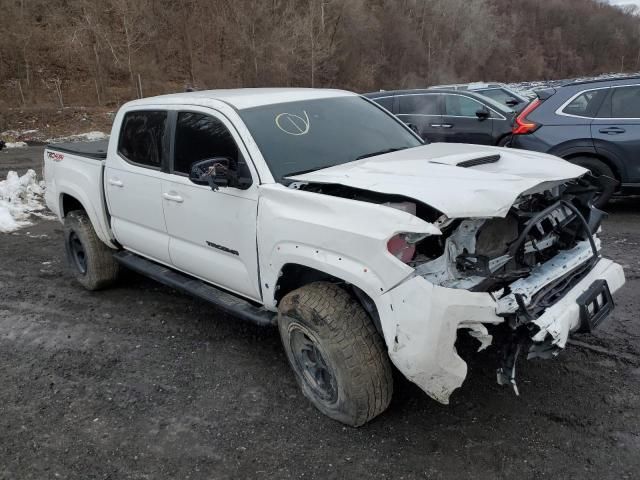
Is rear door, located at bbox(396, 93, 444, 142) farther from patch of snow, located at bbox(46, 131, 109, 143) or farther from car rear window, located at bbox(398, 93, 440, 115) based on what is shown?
patch of snow, located at bbox(46, 131, 109, 143)

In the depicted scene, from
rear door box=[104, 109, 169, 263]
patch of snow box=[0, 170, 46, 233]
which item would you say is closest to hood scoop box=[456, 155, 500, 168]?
rear door box=[104, 109, 169, 263]

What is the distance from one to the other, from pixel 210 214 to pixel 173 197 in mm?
451

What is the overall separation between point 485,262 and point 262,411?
1.58 metres

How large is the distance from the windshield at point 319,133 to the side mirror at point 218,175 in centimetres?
17

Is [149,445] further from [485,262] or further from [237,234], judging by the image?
[485,262]

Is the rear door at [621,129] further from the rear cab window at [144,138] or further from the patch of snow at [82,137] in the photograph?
the patch of snow at [82,137]

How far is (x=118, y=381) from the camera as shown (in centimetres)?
375

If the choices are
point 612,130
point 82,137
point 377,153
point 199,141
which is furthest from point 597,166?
point 82,137

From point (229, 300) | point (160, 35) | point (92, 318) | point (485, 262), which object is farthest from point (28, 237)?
point (160, 35)

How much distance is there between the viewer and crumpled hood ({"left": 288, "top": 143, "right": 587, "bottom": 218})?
267 centimetres

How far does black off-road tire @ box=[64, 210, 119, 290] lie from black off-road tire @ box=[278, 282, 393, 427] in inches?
106

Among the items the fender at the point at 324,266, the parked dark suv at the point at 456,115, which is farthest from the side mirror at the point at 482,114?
the fender at the point at 324,266

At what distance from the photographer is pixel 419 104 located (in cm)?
1015

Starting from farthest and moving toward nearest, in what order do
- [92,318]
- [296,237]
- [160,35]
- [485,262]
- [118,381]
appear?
[160,35] < [92,318] < [118,381] < [296,237] < [485,262]
